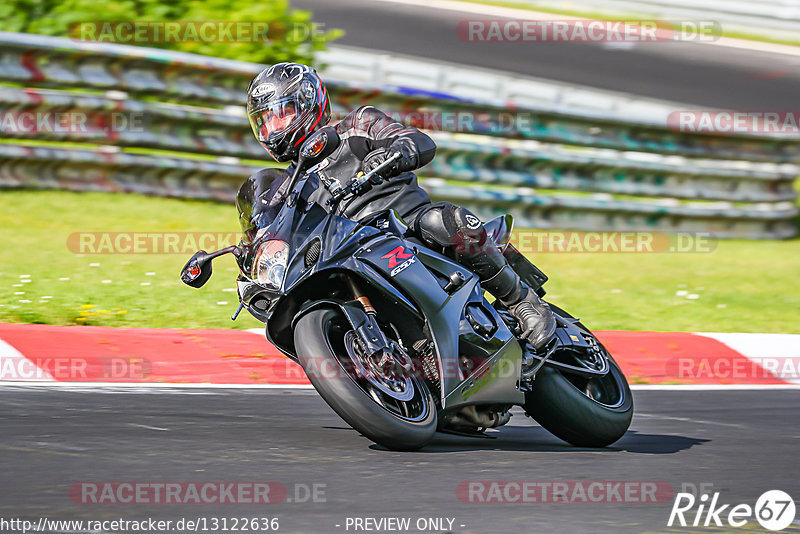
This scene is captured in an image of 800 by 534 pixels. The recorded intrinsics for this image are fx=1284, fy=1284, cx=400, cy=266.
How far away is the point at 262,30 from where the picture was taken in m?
11.3

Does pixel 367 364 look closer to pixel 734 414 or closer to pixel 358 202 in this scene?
pixel 358 202

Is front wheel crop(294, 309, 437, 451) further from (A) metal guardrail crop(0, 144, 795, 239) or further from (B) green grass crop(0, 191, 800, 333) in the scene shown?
(A) metal guardrail crop(0, 144, 795, 239)

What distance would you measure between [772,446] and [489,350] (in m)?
1.36

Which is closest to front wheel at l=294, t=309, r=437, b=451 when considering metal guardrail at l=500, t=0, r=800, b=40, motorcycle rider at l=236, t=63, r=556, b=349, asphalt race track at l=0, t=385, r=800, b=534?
asphalt race track at l=0, t=385, r=800, b=534

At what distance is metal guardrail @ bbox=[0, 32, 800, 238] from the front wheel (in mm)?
5897

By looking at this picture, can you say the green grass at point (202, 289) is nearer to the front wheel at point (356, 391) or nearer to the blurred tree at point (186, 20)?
the blurred tree at point (186, 20)

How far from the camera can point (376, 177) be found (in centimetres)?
511

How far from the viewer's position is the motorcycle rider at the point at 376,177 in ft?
17.0

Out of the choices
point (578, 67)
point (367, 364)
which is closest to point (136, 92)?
point (367, 364)

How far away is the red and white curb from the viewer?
683 centimetres

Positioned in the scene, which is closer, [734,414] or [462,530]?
[462,530]

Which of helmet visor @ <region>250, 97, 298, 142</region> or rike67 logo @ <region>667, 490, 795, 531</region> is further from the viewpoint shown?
helmet visor @ <region>250, 97, 298, 142</region>

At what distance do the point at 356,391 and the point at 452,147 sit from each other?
648cm

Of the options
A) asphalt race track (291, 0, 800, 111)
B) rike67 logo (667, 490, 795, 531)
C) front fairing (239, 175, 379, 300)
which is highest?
front fairing (239, 175, 379, 300)
